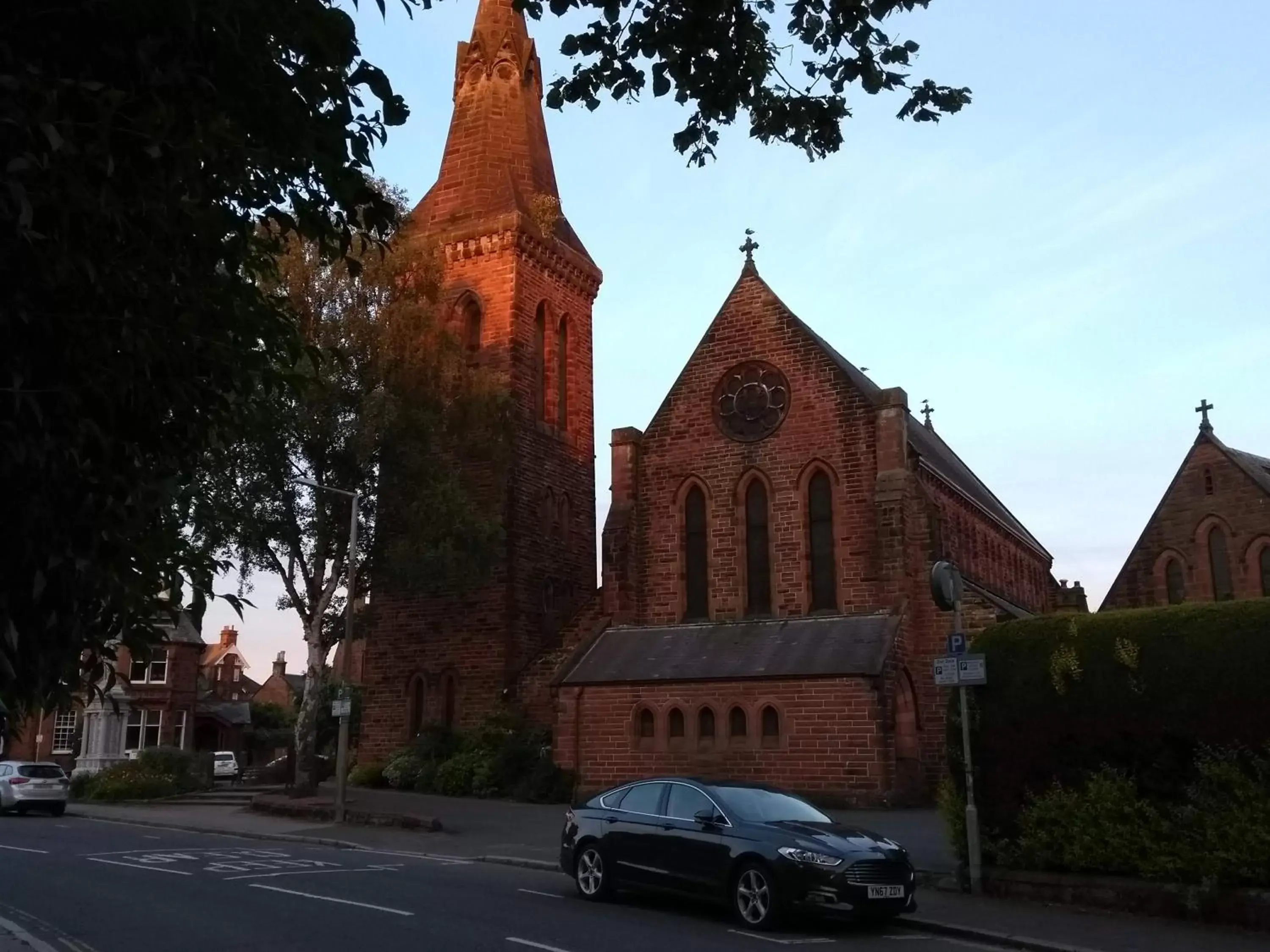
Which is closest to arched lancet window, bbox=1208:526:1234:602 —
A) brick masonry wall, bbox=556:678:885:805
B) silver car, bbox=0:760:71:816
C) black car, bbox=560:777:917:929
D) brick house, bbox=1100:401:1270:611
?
brick house, bbox=1100:401:1270:611

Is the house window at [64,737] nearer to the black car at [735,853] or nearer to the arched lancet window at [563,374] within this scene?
the arched lancet window at [563,374]

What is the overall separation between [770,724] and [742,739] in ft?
2.40

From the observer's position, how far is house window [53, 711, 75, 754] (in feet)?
162

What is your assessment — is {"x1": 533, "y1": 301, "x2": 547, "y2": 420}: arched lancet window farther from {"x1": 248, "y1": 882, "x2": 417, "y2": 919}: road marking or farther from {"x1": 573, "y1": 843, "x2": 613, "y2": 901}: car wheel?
{"x1": 573, "y1": 843, "x2": 613, "y2": 901}: car wheel

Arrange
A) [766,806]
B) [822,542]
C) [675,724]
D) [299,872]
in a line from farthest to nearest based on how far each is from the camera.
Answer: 1. [822,542]
2. [675,724]
3. [299,872]
4. [766,806]

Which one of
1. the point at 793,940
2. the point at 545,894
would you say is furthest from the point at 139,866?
the point at 793,940

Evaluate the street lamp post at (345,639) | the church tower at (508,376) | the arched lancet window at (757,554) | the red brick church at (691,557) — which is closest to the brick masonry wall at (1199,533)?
the red brick church at (691,557)

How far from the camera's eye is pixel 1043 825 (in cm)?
1234

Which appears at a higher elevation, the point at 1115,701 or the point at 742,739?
the point at 1115,701

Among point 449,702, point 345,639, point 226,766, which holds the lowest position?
point 226,766

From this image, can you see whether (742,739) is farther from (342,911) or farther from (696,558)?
(342,911)

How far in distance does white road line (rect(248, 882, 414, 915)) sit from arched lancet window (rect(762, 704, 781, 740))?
12.9m

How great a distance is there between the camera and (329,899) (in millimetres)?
12422

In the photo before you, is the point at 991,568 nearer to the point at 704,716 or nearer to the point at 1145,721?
the point at 704,716
